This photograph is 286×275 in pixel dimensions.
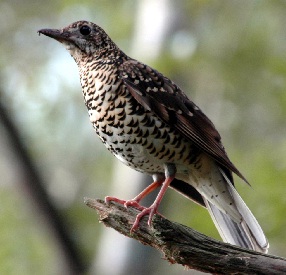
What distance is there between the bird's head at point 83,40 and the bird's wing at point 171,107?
27 cm

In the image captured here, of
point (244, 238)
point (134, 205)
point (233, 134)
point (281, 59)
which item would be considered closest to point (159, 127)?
point (134, 205)

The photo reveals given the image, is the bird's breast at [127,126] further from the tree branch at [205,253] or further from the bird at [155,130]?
the tree branch at [205,253]

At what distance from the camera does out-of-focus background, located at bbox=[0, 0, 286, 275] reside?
11.0 meters

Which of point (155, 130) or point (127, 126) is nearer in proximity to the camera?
point (127, 126)

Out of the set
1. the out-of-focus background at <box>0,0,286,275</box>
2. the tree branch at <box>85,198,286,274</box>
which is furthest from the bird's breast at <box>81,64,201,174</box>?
the out-of-focus background at <box>0,0,286,275</box>

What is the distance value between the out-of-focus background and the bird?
10.0ft

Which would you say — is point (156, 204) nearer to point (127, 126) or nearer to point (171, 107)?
point (127, 126)

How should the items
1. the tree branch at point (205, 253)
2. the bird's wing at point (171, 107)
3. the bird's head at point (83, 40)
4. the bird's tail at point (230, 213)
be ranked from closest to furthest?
1. the tree branch at point (205, 253)
2. the bird's wing at point (171, 107)
3. the bird's head at point (83, 40)
4. the bird's tail at point (230, 213)

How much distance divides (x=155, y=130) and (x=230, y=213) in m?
1.10

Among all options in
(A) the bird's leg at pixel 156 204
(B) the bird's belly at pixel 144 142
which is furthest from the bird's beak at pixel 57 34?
(A) the bird's leg at pixel 156 204

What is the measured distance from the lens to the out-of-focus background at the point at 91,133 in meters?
11.0

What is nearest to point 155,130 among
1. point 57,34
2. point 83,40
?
point 83,40

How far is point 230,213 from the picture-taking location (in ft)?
23.9

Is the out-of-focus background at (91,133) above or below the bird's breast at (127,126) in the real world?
above
